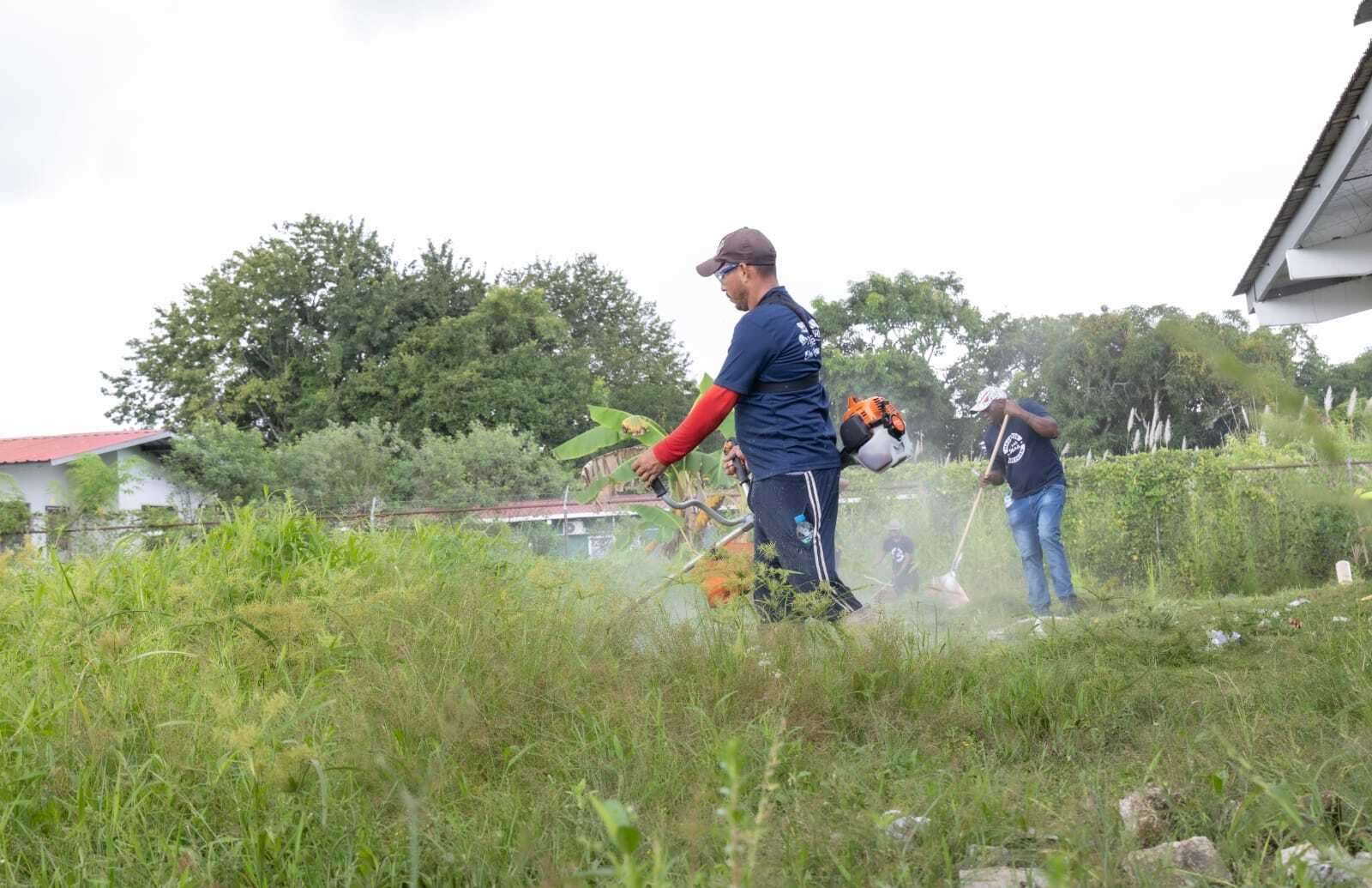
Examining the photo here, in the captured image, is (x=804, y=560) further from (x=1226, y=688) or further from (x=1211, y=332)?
(x=1211, y=332)

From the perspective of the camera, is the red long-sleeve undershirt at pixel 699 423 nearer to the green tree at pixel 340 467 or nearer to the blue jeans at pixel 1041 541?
the blue jeans at pixel 1041 541

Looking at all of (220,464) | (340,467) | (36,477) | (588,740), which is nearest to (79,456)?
(36,477)

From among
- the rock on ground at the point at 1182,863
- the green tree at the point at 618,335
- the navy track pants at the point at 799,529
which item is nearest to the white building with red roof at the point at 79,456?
the green tree at the point at 618,335

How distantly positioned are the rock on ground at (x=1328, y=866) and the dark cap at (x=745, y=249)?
3.64m

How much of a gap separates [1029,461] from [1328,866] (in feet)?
23.8

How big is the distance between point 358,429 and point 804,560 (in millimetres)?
32786

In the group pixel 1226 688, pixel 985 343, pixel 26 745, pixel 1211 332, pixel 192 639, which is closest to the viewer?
pixel 1211 332

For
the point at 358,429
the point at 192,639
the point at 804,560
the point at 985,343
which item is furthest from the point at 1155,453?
the point at 985,343

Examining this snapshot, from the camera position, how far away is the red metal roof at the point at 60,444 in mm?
31531

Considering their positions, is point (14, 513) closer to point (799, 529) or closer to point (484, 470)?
point (484, 470)

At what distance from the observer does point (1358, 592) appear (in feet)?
23.1

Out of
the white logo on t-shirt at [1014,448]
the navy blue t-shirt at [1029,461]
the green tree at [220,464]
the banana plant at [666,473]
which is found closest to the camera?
the navy blue t-shirt at [1029,461]

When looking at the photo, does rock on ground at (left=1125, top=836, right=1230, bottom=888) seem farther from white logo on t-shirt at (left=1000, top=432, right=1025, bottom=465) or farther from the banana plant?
white logo on t-shirt at (left=1000, top=432, right=1025, bottom=465)

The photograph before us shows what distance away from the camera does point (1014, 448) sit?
9.00 m
